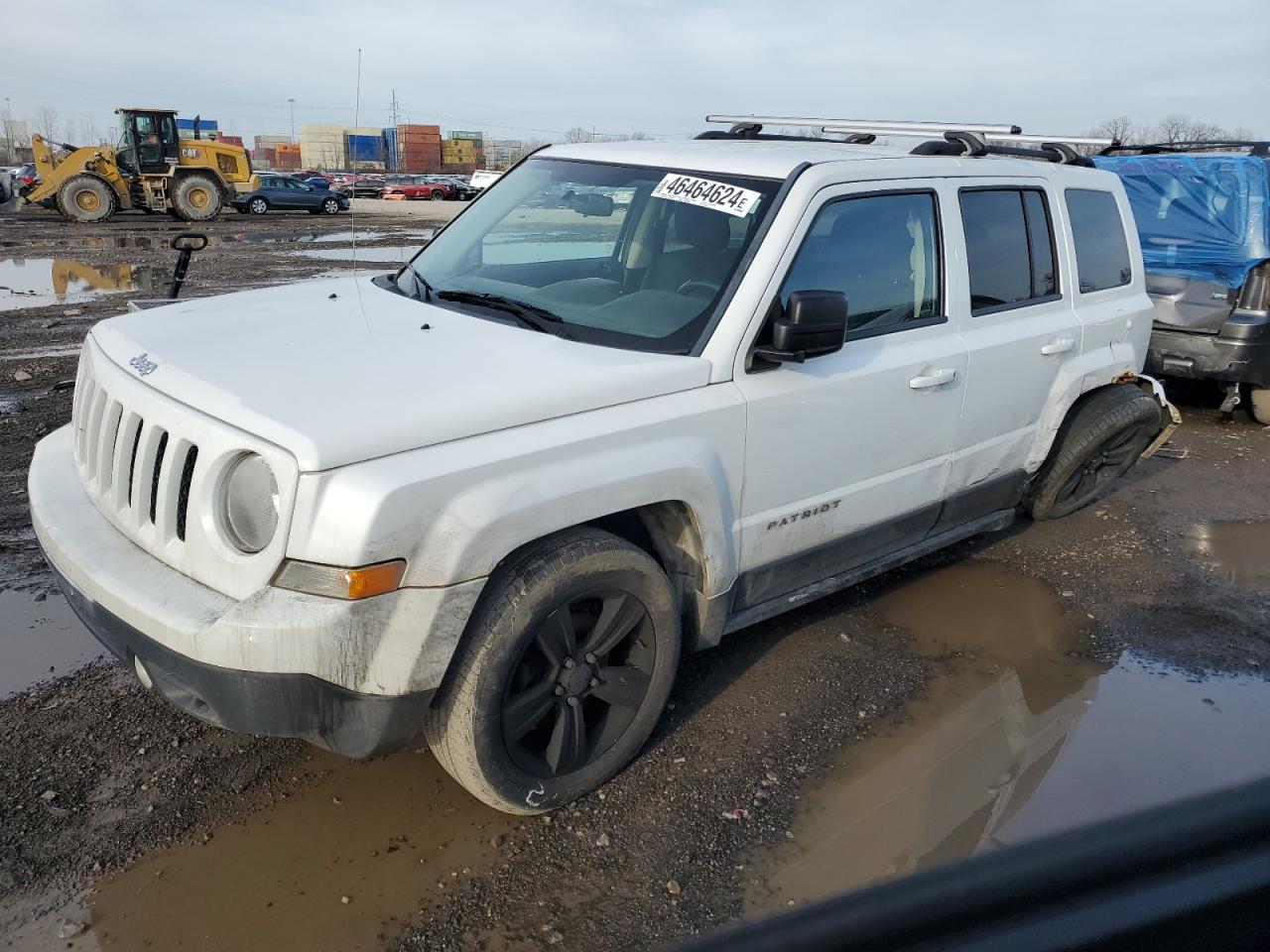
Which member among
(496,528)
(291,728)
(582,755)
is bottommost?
(582,755)

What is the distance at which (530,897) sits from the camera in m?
2.70

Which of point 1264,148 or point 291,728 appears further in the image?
point 1264,148

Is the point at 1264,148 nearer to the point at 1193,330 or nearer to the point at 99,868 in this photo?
the point at 1193,330

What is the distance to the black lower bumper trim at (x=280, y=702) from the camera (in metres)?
2.43

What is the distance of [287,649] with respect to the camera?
2373 millimetres

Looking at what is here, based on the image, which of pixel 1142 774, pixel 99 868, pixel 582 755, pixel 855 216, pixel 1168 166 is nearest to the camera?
pixel 99 868

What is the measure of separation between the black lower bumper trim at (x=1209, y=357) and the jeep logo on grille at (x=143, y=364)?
23.2 feet

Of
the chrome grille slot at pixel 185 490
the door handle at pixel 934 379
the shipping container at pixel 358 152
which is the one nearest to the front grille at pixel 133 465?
the chrome grille slot at pixel 185 490

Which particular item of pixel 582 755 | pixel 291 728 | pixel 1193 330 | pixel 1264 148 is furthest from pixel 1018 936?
pixel 1264 148

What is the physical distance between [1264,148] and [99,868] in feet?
31.1

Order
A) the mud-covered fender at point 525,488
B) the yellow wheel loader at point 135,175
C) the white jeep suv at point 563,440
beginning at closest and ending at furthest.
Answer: the mud-covered fender at point 525,488, the white jeep suv at point 563,440, the yellow wheel loader at point 135,175

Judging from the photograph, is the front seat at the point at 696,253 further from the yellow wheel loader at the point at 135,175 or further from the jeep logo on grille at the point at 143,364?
the yellow wheel loader at the point at 135,175

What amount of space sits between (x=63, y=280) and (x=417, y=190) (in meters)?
29.1

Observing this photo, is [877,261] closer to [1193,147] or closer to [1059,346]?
[1059,346]
